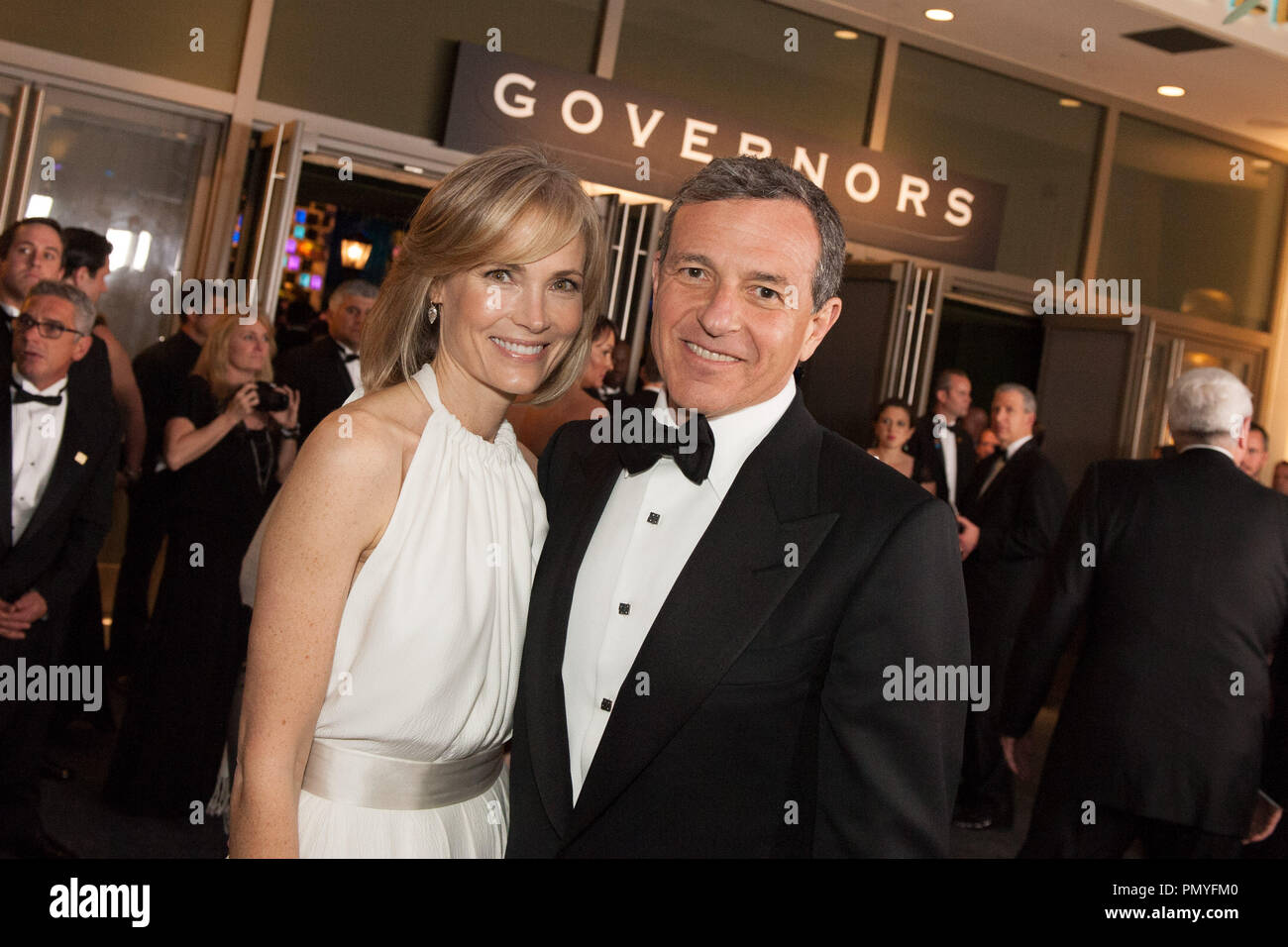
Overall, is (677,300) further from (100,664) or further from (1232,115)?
(1232,115)

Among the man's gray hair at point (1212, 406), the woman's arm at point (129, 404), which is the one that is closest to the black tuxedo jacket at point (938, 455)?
the man's gray hair at point (1212, 406)

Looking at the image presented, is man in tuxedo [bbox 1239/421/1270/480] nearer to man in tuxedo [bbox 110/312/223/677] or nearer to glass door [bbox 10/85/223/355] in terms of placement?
man in tuxedo [bbox 110/312/223/677]

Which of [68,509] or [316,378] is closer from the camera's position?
[68,509]

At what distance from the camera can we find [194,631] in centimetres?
390

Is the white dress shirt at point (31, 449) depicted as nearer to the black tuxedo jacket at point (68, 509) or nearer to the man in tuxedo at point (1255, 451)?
the black tuxedo jacket at point (68, 509)

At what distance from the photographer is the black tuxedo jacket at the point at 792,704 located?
4.77ft

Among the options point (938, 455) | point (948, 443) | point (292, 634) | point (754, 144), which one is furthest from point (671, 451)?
point (754, 144)

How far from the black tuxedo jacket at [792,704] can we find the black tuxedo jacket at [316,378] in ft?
A: 11.5

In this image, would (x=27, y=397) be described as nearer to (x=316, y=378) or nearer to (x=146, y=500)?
(x=146, y=500)

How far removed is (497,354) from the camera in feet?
5.88

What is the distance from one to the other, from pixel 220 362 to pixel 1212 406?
10.2ft

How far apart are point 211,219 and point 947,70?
4.63 m

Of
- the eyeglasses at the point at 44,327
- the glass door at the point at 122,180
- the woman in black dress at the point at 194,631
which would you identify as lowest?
the woman in black dress at the point at 194,631
